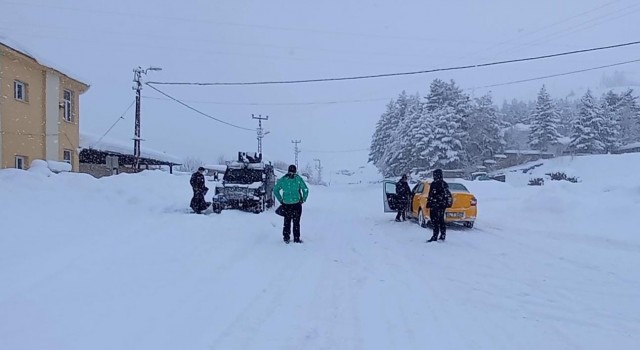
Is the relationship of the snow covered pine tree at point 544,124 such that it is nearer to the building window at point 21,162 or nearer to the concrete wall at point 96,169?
the concrete wall at point 96,169

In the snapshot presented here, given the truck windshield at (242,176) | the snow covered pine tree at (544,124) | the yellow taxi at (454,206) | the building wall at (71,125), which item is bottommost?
the yellow taxi at (454,206)

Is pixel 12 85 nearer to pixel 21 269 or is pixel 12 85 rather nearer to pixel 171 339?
pixel 21 269

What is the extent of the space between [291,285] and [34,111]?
70.2 ft

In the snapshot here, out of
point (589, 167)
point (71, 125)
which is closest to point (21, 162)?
point (71, 125)

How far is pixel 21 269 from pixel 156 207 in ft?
34.0

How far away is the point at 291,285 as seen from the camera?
7.11 m

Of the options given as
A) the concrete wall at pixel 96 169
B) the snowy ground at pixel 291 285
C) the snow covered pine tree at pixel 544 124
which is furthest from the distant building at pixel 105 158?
the snow covered pine tree at pixel 544 124

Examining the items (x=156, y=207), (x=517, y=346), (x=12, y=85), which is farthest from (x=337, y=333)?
(x=12, y=85)

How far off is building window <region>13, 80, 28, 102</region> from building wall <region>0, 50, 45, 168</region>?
160mm

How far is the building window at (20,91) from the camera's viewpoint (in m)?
22.0

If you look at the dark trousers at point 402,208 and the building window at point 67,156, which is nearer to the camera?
the dark trousers at point 402,208

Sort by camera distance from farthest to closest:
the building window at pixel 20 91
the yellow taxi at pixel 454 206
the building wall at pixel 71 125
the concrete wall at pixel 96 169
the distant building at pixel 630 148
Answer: the distant building at pixel 630 148 → the concrete wall at pixel 96 169 → the building wall at pixel 71 125 → the building window at pixel 20 91 → the yellow taxi at pixel 454 206

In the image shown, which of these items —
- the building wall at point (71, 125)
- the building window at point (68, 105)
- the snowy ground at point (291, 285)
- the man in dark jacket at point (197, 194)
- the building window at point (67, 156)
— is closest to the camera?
the snowy ground at point (291, 285)

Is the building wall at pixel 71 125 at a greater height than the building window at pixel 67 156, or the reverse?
the building wall at pixel 71 125
